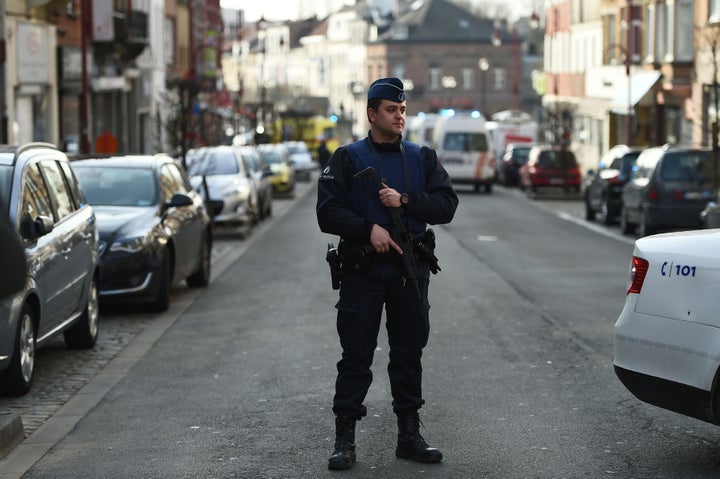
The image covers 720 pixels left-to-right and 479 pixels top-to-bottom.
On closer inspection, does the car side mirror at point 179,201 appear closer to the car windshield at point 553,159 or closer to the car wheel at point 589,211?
the car wheel at point 589,211

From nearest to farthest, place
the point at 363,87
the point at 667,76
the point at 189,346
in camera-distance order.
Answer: the point at 189,346 → the point at 667,76 → the point at 363,87

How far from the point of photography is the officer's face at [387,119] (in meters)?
7.13

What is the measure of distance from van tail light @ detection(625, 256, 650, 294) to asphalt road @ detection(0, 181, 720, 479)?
2.68 ft

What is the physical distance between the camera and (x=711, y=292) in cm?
695

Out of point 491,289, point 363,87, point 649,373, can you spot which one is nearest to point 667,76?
point 491,289

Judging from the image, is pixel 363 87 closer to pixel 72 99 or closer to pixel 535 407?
pixel 72 99

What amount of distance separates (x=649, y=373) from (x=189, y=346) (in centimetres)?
572

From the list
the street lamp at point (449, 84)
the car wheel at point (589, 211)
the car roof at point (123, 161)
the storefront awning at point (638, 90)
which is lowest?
the car wheel at point (589, 211)

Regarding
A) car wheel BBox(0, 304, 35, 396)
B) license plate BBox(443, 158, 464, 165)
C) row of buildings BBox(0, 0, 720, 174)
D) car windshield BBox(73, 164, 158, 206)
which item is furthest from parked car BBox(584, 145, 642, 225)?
car wheel BBox(0, 304, 35, 396)

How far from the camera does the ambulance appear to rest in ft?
164

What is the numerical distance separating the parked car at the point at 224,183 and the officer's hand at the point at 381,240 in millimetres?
17732

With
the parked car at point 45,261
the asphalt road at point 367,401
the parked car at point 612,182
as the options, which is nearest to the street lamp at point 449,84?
the parked car at point 612,182

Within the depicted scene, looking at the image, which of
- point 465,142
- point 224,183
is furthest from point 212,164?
point 465,142

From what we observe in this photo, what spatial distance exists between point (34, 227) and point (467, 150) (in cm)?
4062
